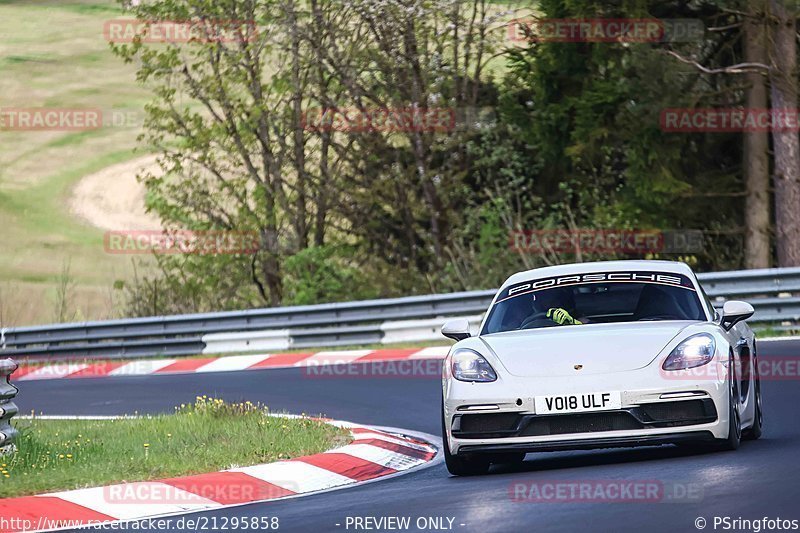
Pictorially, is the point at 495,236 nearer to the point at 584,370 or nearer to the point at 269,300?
the point at 269,300

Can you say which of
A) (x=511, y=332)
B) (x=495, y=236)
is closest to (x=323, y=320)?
(x=495, y=236)

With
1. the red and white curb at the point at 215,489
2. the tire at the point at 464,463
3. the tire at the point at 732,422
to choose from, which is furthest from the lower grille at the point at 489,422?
the tire at the point at 732,422

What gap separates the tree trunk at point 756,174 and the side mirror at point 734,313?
47.0 ft

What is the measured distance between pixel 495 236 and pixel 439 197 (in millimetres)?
2007

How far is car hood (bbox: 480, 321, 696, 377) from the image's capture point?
28.9 feet

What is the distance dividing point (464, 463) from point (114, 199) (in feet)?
156

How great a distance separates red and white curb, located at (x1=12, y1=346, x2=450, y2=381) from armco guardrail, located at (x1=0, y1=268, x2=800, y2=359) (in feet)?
1.34

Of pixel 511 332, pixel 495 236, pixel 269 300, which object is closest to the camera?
pixel 511 332

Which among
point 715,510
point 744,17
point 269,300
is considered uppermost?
point 744,17

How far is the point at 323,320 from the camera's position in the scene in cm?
2188

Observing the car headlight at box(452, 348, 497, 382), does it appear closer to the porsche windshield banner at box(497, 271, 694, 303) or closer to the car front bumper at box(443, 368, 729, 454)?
the car front bumper at box(443, 368, 729, 454)

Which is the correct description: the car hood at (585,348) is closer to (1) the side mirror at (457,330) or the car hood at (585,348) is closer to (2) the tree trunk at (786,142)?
(1) the side mirror at (457,330)

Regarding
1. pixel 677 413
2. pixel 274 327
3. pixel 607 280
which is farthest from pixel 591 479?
pixel 274 327

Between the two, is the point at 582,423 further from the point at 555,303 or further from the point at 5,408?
the point at 5,408
